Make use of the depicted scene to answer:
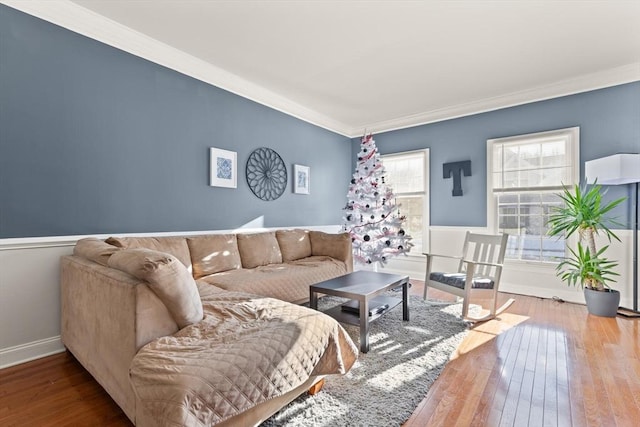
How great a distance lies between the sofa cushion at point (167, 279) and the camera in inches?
56.6

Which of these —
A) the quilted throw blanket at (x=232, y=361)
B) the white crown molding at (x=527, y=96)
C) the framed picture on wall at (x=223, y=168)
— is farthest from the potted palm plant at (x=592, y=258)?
the framed picture on wall at (x=223, y=168)

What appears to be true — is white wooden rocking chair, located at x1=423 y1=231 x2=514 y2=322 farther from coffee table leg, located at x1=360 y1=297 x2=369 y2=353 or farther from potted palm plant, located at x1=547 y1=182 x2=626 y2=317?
coffee table leg, located at x1=360 y1=297 x2=369 y2=353

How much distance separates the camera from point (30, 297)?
2.31m

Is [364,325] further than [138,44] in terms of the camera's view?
No

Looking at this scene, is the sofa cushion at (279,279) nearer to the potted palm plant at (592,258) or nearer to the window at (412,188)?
the window at (412,188)

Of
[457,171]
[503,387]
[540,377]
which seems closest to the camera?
[503,387]

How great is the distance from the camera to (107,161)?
2.70m

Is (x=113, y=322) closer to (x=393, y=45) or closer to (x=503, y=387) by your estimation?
(x=503, y=387)

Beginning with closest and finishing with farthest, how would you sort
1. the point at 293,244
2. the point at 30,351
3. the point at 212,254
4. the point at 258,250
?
the point at 30,351 → the point at 212,254 → the point at 258,250 → the point at 293,244

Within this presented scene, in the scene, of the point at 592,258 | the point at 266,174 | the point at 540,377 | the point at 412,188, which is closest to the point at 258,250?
the point at 266,174

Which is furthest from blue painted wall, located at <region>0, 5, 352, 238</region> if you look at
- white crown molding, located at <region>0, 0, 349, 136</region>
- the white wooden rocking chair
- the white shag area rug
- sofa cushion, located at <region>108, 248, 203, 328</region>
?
the white wooden rocking chair

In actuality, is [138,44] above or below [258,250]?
above

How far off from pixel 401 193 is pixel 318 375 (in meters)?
4.11

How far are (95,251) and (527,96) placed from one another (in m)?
5.08
